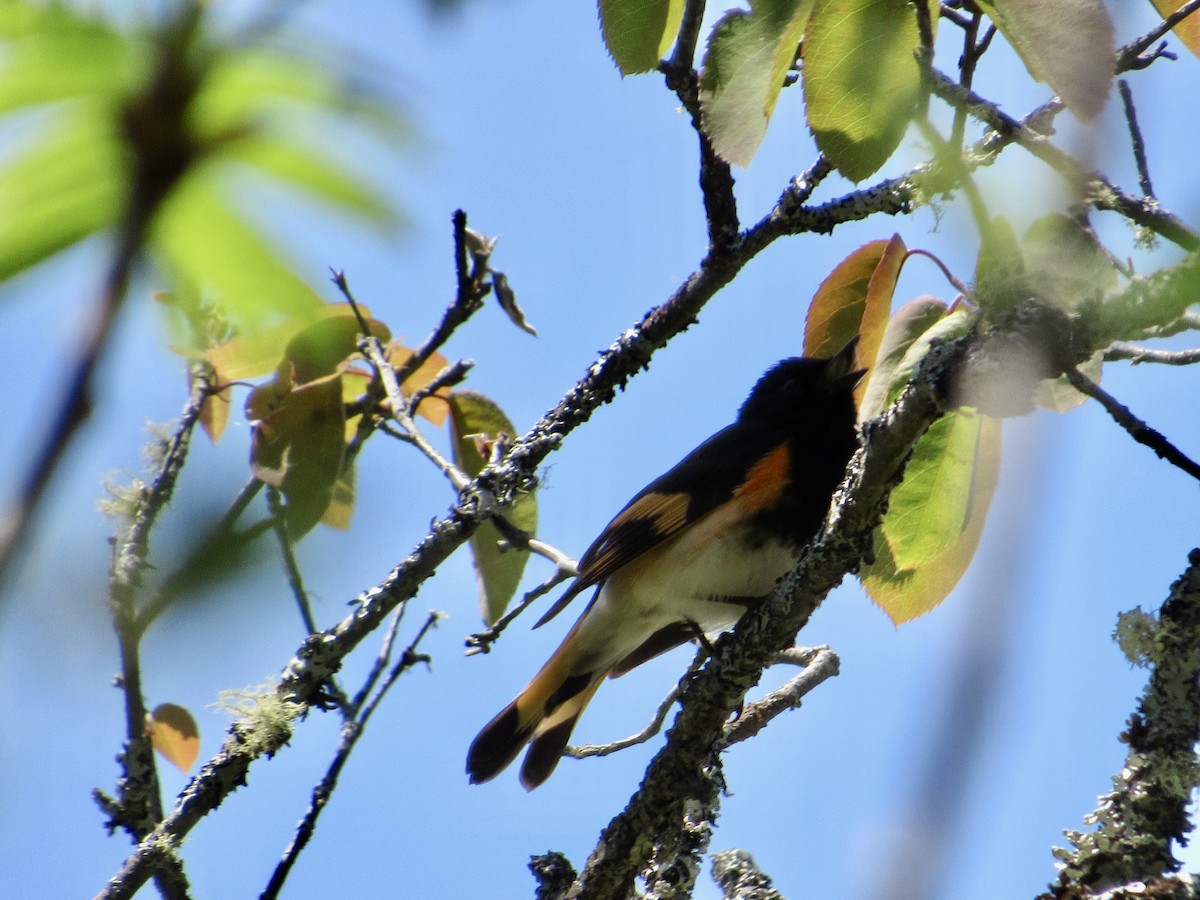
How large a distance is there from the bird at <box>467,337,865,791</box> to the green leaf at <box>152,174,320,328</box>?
397 cm

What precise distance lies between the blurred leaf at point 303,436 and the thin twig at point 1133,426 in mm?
2195

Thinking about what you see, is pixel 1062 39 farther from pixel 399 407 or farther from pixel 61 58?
pixel 399 407

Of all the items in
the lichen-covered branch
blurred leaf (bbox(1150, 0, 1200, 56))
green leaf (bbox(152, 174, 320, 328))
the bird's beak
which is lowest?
green leaf (bbox(152, 174, 320, 328))

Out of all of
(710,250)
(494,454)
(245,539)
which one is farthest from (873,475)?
(245,539)

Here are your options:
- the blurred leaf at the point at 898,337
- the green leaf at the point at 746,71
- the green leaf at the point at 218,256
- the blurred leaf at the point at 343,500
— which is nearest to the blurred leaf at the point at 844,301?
the blurred leaf at the point at 898,337

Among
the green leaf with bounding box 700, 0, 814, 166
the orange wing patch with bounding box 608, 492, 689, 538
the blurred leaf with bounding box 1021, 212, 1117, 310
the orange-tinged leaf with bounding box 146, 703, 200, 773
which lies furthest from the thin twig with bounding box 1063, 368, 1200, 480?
the orange-tinged leaf with bounding box 146, 703, 200, 773

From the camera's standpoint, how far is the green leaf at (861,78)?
222 centimetres

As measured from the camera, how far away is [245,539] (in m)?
0.76

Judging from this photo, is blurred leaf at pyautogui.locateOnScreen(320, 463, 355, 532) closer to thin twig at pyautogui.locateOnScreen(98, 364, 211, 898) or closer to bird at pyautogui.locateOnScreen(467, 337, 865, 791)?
thin twig at pyautogui.locateOnScreen(98, 364, 211, 898)

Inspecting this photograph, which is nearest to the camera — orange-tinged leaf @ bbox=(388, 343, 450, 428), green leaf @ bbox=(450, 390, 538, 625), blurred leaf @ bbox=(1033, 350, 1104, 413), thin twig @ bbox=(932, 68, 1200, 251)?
thin twig @ bbox=(932, 68, 1200, 251)

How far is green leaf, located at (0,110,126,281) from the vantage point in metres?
0.56

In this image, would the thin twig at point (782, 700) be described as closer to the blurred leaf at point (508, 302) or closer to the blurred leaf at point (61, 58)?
the blurred leaf at point (508, 302)

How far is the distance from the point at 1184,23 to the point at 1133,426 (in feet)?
4.21

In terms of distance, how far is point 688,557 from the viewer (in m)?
4.84
